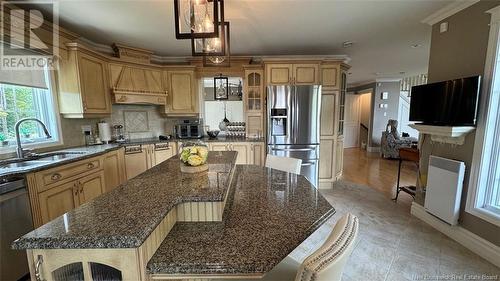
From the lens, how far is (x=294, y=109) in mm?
3559

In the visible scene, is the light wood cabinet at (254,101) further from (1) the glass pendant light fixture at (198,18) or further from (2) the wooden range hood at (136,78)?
(1) the glass pendant light fixture at (198,18)

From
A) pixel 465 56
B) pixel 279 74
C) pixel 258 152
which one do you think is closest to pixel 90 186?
pixel 258 152

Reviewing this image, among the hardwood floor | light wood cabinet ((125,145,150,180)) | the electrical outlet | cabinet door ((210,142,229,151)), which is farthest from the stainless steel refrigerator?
the electrical outlet

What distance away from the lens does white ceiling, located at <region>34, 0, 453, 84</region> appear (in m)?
2.20

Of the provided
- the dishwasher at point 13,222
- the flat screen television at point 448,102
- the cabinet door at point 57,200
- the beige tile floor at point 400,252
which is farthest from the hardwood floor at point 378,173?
the dishwasher at point 13,222

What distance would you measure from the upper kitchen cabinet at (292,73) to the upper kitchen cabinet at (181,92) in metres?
1.44

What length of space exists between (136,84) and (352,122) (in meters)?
7.57

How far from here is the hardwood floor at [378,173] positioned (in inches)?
154

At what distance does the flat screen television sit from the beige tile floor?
48.9 inches

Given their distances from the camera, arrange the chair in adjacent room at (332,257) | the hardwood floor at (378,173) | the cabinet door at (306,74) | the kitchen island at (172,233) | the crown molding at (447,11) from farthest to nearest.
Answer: the hardwood floor at (378,173), the cabinet door at (306,74), the crown molding at (447,11), the kitchen island at (172,233), the chair in adjacent room at (332,257)

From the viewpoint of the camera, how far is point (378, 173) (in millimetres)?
4793

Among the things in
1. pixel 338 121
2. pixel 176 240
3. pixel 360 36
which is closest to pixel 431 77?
pixel 360 36

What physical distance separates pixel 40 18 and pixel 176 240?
290cm

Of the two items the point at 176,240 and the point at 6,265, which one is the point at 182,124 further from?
the point at 176,240
